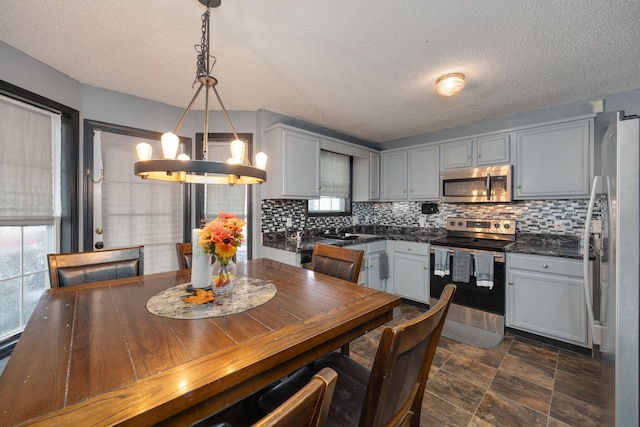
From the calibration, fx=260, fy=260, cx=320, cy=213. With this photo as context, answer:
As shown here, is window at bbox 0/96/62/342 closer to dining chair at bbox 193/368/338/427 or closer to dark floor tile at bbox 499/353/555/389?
dining chair at bbox 193/368/338/427

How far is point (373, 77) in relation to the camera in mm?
2186

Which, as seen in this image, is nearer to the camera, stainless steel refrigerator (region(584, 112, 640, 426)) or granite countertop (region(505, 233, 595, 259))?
stainless steel refrigerator (region(584, 112, 640, 426))

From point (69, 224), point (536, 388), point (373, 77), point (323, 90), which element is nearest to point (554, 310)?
point (536, 388)

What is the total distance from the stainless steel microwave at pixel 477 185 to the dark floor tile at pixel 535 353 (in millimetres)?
1461

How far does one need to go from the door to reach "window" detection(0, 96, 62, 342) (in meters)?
0.25

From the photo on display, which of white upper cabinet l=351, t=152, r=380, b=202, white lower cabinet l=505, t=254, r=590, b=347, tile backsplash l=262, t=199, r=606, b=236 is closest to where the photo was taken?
white lower cabinet l=505, t=254, r=590, b=347

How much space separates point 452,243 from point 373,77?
194cm

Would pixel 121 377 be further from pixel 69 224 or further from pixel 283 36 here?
pixel 69 224

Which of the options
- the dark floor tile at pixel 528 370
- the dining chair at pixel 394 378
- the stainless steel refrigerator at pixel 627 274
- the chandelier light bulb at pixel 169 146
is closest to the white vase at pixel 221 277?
the chandelier light bulb at pixel 169 146

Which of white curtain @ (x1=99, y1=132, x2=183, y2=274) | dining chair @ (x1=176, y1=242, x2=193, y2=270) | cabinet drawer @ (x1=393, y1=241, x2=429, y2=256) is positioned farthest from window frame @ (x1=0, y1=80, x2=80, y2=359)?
cabinet drawer @ (x1=393, y1=241, x2=429, y2=256)

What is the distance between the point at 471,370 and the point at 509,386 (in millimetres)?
248

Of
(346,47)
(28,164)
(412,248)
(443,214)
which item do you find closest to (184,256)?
(28,164)

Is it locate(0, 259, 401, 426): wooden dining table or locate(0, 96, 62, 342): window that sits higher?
locate(0, 96, 62, 342): window

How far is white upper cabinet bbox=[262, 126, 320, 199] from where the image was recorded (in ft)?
9.32
